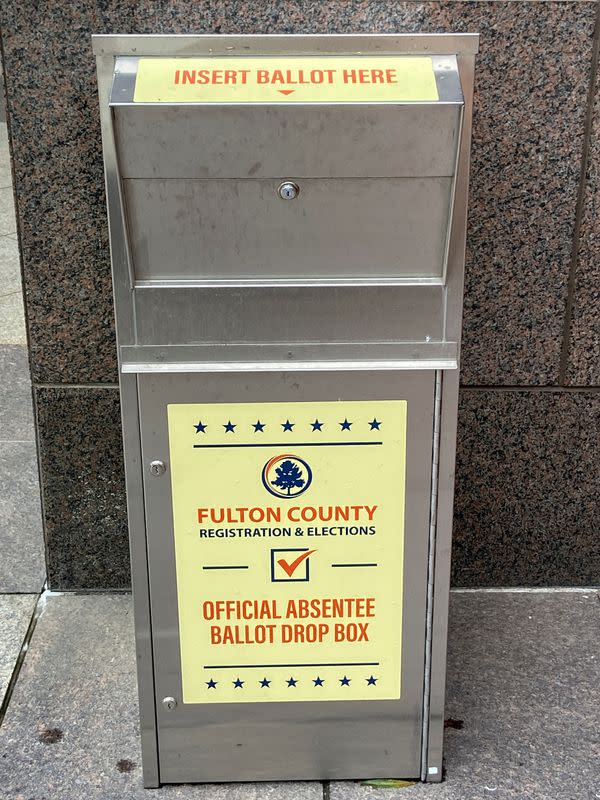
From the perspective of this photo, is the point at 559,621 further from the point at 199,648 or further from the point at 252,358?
the point at 252,358

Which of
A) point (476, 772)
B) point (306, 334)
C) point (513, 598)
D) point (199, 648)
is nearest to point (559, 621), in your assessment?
point (513, 598)

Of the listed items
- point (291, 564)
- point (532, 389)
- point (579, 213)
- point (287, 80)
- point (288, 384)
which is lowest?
point (291, 564)

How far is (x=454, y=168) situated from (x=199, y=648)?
4.56 feet

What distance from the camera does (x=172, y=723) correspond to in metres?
2.56

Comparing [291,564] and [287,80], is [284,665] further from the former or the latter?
[287,80]

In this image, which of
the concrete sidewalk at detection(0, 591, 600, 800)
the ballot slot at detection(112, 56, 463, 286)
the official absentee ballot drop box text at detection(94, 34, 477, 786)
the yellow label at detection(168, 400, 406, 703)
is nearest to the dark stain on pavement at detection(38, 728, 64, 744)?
the concrete sidewalk at detection(0, 591, 600, 800)

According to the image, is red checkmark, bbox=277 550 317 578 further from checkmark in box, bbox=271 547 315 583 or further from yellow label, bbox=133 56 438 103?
yellow label, bbox=133 56 438 103

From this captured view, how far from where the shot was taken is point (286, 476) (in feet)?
7.65

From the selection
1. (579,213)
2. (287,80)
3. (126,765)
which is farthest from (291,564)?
(579,213)

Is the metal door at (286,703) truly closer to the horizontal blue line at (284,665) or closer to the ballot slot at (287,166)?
the horizontal blue line at (284,665)

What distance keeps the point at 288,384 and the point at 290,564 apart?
1.61 feet

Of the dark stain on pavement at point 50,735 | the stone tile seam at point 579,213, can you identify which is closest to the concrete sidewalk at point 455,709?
the dark stain on pavement at point 50,735

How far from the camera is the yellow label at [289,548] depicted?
230cm

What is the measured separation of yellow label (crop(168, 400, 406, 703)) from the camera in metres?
2.30
